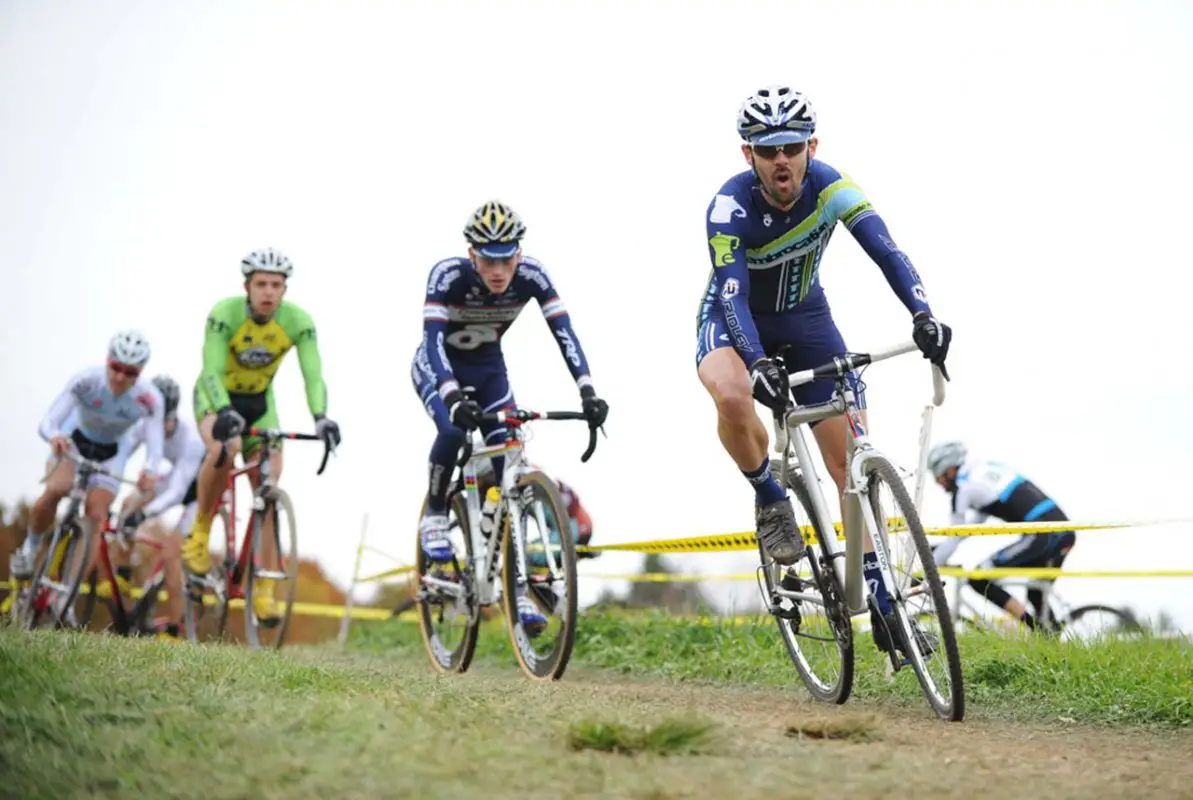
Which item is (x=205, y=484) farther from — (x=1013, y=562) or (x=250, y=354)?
(x=1013, y=562)

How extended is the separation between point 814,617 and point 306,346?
6211mm

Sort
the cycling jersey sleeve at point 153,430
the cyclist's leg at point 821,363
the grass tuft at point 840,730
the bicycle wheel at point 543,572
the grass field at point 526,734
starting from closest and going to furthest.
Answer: the grass field at point 526,734, the grass tuft at point 840,730, the cyclist's leg at point 821,363, the bicycle wheel at point 543,572, the cycling jersey sleeve at point 153,430

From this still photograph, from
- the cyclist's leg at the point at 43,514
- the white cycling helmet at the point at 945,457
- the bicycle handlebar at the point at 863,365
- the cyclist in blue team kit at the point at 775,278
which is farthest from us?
the white cycling helmet at the point at 945,457

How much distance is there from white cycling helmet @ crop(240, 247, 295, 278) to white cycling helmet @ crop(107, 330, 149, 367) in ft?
8.71

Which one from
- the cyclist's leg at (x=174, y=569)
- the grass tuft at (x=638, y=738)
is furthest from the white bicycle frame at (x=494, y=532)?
the cyclist's leg at (x=174, y=569)

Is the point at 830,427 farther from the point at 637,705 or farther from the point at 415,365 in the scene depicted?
the point at 415,365

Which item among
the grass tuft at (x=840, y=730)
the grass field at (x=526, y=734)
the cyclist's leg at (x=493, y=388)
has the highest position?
the cyclist's leg at (x=493, y=388)

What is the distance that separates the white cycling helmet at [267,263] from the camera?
11641 mm

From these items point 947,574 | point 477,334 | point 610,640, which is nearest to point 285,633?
point 610,640

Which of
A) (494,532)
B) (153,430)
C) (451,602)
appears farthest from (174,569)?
(494,532)

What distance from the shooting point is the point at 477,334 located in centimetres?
966

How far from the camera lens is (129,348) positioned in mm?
13828

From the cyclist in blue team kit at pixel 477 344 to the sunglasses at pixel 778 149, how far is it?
254 centimetres

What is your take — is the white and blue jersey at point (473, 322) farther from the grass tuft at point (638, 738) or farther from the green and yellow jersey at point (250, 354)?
the grass tuft at point (638, 738)
